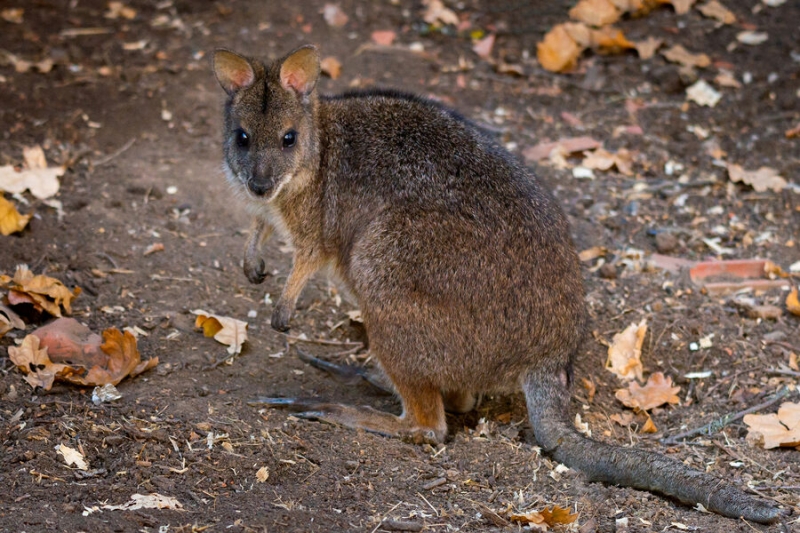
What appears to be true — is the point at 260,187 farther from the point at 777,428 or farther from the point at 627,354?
the point at 777,428

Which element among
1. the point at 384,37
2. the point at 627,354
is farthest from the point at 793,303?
the point at 384,37

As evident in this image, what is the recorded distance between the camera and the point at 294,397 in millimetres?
4957

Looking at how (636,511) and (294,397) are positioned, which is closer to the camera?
(636,511)

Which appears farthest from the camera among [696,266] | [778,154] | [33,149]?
[778,154]

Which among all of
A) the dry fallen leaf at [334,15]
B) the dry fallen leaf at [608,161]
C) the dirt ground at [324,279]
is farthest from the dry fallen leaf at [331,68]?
the dry fallen leaf at [608,161]

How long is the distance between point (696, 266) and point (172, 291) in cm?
325

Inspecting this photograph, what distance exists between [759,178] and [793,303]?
1596 mm

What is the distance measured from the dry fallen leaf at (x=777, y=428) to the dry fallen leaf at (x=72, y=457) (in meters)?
3.10

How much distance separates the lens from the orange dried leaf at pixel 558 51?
802cm

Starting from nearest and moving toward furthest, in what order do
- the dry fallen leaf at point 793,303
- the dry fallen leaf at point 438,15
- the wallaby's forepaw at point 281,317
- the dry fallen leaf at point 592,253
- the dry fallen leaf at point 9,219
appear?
the wallaby's forepaw at point 281,317 → the dry fallen leaf at point 793,303 → the dry fallen leaf at point 9,219 → the dry fallen leaf at point 592,253 → the dry fallen leaf at point 438,15

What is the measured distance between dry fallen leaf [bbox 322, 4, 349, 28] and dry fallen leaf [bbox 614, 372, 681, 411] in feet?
15.5

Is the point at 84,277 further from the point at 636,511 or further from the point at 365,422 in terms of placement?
the point at 636,511

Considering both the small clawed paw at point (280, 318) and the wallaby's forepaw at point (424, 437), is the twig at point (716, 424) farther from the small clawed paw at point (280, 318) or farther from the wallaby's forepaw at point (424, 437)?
the small clawed paw at point (280, 318)

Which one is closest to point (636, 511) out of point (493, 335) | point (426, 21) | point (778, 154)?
point (493, 335)
